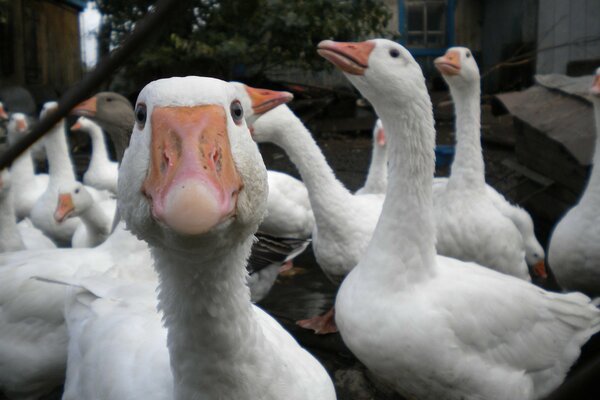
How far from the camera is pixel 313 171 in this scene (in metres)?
3.68

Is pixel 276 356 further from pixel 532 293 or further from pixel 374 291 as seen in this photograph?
pixel 532 293

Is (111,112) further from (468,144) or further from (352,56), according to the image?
(468,144)

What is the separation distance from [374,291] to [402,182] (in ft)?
1.63

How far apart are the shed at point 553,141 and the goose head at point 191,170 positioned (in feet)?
12.4

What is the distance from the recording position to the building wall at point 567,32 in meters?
7.48

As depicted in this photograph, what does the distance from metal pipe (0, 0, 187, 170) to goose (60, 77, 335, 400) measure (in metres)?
0.23

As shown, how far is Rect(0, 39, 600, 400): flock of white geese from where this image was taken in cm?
113

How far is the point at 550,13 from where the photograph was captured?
31.6 feet

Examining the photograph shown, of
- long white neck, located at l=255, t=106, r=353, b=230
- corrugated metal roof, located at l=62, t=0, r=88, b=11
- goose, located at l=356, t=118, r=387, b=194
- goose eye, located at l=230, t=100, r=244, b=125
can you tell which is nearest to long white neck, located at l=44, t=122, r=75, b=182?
long white neck, located at l=255, t=106, r=353, b=230

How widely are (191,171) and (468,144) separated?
3.01m

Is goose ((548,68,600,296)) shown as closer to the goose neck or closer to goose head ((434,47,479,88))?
goose head ((434,47,479,88))

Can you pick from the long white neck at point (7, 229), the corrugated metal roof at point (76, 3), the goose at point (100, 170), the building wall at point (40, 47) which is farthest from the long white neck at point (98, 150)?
the building wall at point (40, 47)

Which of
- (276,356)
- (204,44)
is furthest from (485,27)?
(276,356)

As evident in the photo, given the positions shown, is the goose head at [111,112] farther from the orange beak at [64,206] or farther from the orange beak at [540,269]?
the orange beak at [540,269]
